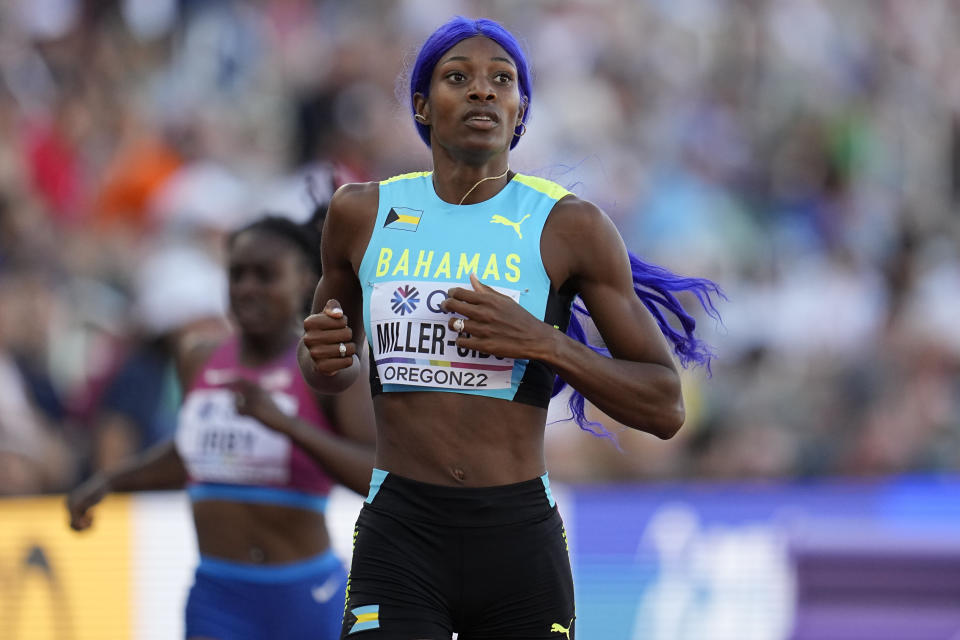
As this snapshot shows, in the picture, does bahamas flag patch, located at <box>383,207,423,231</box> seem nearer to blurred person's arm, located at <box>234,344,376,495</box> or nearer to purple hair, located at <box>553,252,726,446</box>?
purple hair, located at <box>553,252,726,446</box>

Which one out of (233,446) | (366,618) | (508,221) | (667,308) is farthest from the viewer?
(233,446)

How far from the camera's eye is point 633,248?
38.7 feet

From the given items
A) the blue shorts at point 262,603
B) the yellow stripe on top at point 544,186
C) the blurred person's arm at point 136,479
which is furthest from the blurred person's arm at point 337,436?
the yellow stripe on top at point 544,186

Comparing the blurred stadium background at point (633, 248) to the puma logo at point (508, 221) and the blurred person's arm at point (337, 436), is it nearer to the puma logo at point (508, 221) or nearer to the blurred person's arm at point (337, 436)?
the blurred person's arm at point (337, 436)

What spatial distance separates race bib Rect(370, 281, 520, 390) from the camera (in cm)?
409

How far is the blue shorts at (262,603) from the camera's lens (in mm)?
5816

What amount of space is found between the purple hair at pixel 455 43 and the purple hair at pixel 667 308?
2.02ft

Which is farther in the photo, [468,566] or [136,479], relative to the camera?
[136,479]

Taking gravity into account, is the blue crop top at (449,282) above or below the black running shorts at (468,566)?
above

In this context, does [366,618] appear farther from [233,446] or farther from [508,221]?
[233,446]

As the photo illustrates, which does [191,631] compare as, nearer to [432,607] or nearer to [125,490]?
[125,490]

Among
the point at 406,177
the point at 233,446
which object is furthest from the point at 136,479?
the point at 406,177

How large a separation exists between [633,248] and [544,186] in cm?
753

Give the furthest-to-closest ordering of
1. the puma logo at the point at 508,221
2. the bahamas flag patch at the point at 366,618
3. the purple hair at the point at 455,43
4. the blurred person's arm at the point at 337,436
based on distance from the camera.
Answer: the blurred person's arm at the point at 337,436 < the purple hair at the point at 455,43 < the puma logo at the point at 508,221 < the bahamas flag patch at the point at 366,618
